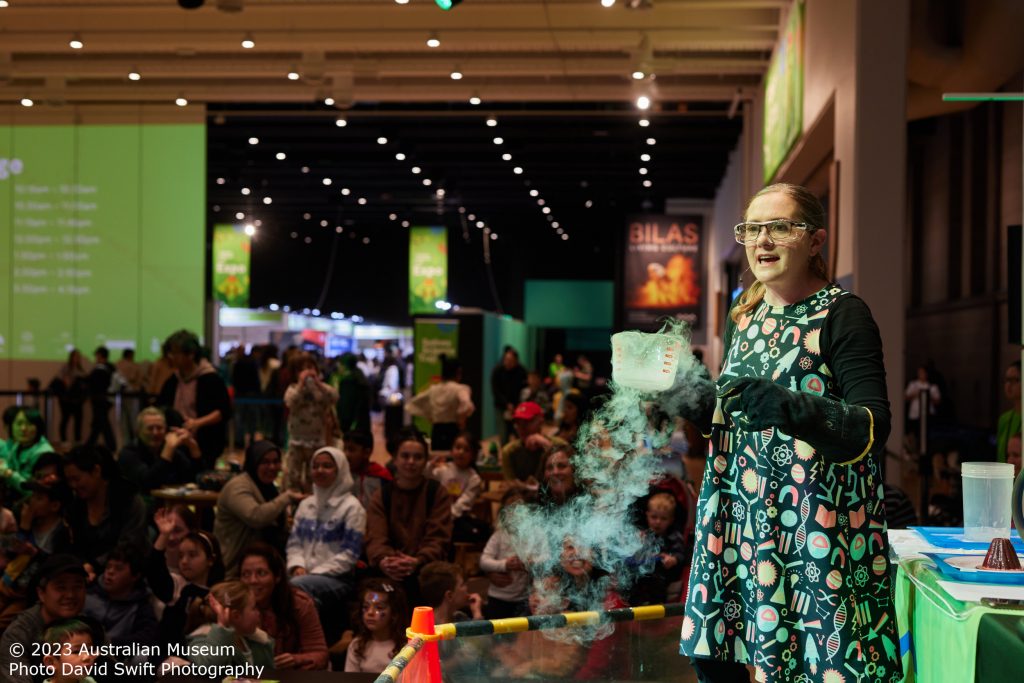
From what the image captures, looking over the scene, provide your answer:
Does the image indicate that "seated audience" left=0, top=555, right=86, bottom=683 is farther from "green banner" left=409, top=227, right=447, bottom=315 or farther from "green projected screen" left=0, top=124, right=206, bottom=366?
"green banner" left=409, top=227, right=447, bottom=315

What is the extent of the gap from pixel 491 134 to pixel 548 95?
273 centimetres

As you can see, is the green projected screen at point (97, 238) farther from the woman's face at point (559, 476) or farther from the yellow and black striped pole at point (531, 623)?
the yellow and black striped pole at point (531, 623)

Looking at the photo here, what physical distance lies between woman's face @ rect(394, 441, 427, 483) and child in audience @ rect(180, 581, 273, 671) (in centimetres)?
140

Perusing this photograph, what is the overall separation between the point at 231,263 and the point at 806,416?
19784 millimetres

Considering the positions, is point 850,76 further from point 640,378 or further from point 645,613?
point 640,378

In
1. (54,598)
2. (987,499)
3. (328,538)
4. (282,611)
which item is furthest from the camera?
(328,538)

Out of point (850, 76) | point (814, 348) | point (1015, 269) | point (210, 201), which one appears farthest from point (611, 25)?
point (210, 201)

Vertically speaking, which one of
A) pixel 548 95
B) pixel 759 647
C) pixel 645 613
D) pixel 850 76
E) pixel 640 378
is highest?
pixel 548 95

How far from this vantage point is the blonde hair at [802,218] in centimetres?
196

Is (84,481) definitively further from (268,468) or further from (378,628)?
(378,628)

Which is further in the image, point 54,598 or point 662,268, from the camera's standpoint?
point 662,268

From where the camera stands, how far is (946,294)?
1263 cm

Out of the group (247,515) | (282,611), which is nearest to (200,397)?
(247,515)

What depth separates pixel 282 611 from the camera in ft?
14.5
